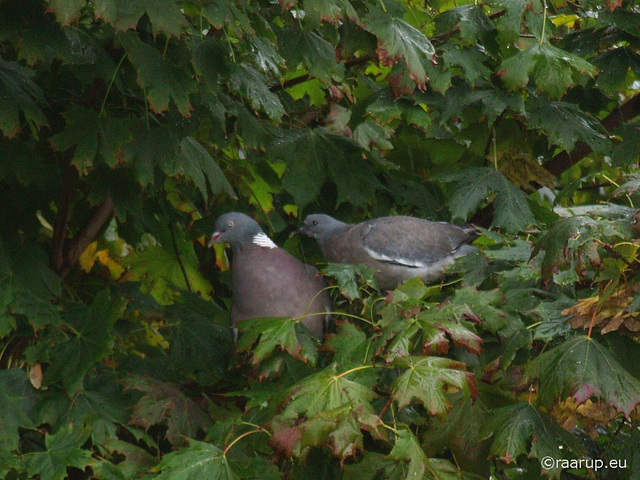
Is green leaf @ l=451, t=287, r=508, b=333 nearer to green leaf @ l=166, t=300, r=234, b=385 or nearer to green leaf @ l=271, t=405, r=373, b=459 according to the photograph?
green leaf @ l=271, t=405, r=373, b=459

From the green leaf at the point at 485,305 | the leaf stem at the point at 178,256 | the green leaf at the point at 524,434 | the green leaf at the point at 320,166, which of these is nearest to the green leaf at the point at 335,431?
the green leaf at the point at 524,434

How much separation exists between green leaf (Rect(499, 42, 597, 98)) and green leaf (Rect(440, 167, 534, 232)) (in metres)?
0.43

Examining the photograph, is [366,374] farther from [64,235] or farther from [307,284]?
[64,235]

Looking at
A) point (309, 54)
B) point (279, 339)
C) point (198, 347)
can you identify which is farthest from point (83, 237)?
point (279, 339)

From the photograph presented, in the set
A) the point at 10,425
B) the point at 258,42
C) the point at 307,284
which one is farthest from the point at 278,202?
the point at 10,425

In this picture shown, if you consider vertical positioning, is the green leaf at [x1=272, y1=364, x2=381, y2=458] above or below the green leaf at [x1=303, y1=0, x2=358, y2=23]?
below

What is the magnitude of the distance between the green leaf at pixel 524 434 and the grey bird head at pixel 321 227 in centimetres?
152

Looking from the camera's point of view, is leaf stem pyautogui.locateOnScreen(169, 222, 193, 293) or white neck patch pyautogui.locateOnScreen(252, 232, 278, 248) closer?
white neck patch pyautogui.locateOnScreen(252, 232, 278, 248)

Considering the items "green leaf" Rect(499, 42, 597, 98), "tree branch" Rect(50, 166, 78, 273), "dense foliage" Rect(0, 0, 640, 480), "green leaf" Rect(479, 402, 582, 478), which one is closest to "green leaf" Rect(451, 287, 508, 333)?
"dense foliage" Rect(0, 0, 640, 480)

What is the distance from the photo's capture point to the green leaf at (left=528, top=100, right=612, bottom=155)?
3438 mm

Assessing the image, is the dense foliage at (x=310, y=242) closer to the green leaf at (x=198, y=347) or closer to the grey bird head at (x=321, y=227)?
the green leaf at (x=198, y=347)

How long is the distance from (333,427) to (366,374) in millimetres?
313

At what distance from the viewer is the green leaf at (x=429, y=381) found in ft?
7.18

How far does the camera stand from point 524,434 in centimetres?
235
